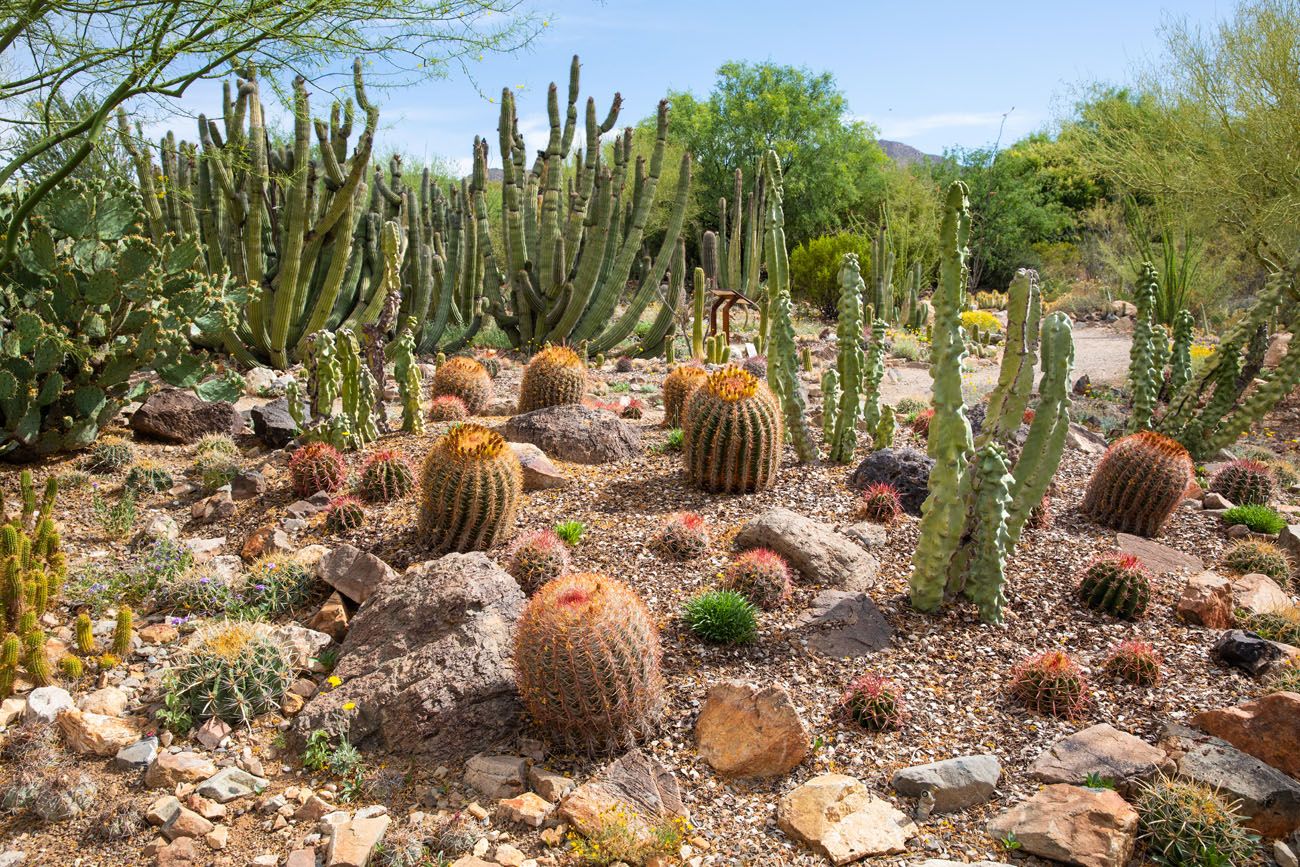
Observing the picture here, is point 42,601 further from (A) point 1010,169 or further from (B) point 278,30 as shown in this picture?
(A) point 1010,169

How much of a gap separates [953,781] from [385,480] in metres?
4.33

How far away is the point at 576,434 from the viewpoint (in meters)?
7.41

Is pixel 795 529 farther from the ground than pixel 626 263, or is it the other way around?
pixel 626 263

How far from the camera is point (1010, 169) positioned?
3397 centimetres

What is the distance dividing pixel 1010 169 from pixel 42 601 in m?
35.6

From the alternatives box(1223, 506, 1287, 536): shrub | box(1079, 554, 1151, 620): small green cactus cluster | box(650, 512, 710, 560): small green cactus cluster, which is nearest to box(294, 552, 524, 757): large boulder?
box(650, 512, 710, 560): small green cactus cluster

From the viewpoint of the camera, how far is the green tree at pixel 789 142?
3412 cm

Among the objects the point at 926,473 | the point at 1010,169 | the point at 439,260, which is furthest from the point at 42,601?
the point at 1010,169

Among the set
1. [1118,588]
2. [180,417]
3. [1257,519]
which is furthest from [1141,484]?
[180,417]

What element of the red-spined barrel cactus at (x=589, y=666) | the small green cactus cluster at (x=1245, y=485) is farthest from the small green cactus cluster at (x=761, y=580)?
the small green cactus cluster at (x=1245, y=485)

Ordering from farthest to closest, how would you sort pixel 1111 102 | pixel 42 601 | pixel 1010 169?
1. pixel 1010 169
2. pixel 1111 102
3. pixel 42 601

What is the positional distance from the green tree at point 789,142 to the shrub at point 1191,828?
31.3 m

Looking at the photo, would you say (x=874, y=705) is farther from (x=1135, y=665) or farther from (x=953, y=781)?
(x=1135, y=665)

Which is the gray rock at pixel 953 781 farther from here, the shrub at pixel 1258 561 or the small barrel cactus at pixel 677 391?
the small barrel cactus at pixel 677 391
